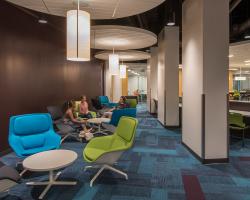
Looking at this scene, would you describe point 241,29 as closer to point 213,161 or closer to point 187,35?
point 187,35

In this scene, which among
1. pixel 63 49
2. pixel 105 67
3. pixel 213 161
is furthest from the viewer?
pixel 105 67

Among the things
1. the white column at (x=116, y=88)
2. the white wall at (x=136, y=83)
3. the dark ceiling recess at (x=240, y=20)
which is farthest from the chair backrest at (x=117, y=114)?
the white wall at (x=136, y=83)

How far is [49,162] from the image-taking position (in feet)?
9.11

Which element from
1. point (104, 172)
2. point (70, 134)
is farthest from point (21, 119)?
point (70, 134)

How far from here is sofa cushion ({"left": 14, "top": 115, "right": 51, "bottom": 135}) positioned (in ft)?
11.9

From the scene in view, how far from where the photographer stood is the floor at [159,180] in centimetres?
285

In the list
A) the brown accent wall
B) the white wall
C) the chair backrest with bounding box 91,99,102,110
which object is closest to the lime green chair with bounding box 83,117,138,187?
the brown accent wall

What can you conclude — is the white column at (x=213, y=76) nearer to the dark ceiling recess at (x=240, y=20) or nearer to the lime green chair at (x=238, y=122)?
the lime green chair at (x=238, y=122)

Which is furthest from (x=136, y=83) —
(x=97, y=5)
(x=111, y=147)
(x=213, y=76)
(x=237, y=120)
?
(x=111, y=147)

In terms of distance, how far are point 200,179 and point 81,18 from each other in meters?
3.01

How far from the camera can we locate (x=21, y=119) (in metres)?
3.67

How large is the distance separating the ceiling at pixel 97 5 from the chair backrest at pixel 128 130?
1956 mm

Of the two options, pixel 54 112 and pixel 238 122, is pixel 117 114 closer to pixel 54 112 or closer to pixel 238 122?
pixel 54 112

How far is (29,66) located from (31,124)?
7.04 feet
